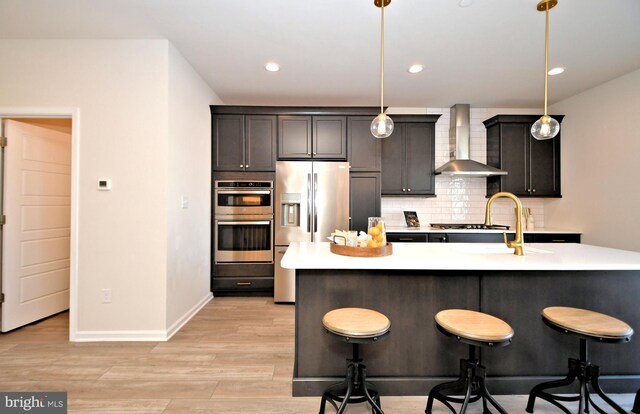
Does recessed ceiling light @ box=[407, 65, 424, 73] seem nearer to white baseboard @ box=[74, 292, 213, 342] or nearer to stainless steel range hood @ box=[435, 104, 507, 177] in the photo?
stainless steel range hood @ box=[435, 104, 507, 177]

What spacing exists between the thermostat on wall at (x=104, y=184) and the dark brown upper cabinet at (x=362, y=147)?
2.68 meters

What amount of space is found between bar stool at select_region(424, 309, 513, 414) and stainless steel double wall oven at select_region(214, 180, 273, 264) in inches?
101

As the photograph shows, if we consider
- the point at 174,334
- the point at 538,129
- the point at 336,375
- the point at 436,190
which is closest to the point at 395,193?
the point at 436,190

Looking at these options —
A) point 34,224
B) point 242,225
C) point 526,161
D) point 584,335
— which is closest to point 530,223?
point 526,161

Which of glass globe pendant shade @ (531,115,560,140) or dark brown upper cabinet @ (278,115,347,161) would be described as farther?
dark brown upper cabinet @ (278,115,347,161)

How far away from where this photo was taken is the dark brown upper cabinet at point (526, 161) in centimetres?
395

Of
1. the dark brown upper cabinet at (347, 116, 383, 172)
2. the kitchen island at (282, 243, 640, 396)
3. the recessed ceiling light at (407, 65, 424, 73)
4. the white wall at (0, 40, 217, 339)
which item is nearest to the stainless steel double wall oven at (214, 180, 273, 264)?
the white wall at (0, 40, 217, 339)

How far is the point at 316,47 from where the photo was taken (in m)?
2.63

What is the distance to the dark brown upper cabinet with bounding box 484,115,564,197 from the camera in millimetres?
3947

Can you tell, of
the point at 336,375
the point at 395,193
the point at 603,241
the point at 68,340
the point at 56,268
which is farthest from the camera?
the point at 395,193

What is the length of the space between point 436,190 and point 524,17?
242cm

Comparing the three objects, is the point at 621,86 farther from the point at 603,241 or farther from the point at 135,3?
the point at 135,3

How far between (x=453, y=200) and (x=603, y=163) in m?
1.71

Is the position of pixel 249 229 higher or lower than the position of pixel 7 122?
lower
